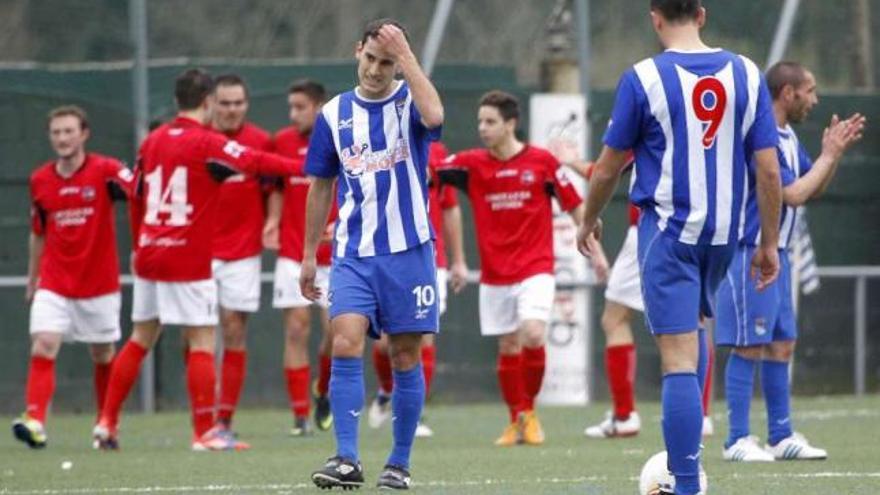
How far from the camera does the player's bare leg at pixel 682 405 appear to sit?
24.4 feet

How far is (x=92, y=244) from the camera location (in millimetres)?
12828

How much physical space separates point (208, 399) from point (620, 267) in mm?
2606

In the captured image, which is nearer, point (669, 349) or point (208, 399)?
point (669, 349)

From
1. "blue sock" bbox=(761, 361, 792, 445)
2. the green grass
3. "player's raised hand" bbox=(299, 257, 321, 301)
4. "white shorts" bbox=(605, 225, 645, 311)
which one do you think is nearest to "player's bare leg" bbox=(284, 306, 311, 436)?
the green grass

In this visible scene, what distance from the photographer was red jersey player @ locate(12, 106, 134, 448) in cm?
1267

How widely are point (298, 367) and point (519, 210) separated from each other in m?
1.95

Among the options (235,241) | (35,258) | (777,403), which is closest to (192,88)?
(35,258)

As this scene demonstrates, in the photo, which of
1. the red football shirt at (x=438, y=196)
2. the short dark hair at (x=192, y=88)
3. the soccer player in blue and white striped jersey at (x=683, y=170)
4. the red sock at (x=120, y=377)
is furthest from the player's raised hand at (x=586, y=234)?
the red football shirt at (x=438, y=196)

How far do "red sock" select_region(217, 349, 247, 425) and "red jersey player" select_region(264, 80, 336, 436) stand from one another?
17.2 inches

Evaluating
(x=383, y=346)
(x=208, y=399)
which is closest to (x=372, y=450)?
(x=208, y=399)

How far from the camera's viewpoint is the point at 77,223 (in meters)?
12.8

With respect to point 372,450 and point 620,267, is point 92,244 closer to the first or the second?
point 372,450

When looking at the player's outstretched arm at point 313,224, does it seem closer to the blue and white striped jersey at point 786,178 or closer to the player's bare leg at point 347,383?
the player's bare leg at point 347,383

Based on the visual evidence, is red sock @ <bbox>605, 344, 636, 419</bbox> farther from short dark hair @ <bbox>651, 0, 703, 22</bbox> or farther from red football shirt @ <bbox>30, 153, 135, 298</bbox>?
short dark hair @ <bbox>651, 0, 703, 22</bbox>
